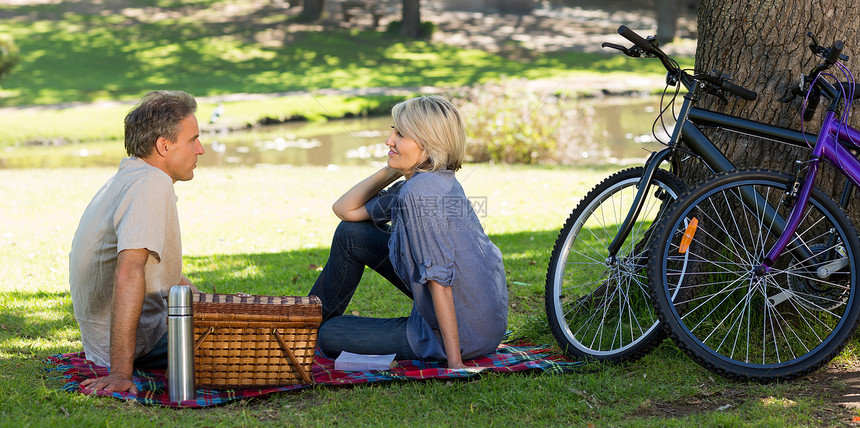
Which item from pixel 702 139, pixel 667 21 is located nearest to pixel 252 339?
pixel 702 139

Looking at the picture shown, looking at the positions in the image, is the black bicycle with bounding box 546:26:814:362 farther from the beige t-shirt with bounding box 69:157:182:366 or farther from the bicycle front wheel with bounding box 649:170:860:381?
the beige t-shirt with bounding box 69:157:182:366

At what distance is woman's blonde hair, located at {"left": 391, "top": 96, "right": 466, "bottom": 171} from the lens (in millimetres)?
3691

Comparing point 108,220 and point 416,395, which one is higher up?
point 108,220

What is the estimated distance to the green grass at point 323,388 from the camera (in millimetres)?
3201

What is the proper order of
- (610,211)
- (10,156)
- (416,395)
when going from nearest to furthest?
(416,395), (610,211), (10,156)

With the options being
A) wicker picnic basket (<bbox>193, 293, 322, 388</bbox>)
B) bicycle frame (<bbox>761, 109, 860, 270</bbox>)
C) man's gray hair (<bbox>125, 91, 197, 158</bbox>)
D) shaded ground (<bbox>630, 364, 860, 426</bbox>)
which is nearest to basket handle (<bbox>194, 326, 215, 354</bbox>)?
wicker picnic basket (<bbox>193, 293, 322, 388</bbox>)

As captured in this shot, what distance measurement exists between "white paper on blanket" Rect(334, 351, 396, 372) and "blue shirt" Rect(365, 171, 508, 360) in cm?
14

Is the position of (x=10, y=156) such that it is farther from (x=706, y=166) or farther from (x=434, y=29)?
(x=434, y=29)

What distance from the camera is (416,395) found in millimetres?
3461

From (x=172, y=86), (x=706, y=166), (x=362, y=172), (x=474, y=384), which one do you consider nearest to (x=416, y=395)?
(x=474, y=384)

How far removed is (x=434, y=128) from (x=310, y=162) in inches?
396

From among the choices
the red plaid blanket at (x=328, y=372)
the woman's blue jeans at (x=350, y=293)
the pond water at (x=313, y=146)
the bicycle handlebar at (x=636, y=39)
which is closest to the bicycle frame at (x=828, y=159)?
→ the bicycle handlebar at (x=636, y=39)

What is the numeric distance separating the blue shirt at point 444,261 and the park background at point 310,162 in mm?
286

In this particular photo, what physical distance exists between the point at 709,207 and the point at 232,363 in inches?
93.7
